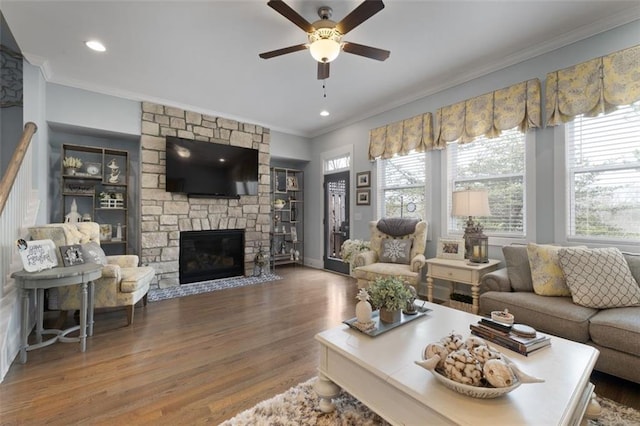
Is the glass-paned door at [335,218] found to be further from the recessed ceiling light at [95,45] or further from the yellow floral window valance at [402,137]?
the recessed ceiling light at [95,45]

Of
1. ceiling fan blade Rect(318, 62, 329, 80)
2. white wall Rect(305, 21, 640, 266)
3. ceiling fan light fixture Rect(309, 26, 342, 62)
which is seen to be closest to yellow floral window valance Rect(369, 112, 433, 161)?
white wall Rect(305, 21, 640, 266)

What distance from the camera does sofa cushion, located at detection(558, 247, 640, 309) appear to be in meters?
2.06

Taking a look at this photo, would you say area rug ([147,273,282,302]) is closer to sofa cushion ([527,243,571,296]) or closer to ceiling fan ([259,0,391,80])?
ceiling fan ([259,0,391,80])

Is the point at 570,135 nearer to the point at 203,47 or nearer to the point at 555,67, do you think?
the point at 555,67

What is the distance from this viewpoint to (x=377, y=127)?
4652 mm

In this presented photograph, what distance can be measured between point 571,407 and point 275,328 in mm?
2334

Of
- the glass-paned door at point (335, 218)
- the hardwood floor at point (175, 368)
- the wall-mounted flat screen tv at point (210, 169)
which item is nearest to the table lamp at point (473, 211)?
the hardwood floor at point (175, 368)

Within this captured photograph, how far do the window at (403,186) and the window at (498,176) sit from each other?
0.50 meters

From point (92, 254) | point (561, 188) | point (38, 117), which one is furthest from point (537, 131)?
point (38, 117)

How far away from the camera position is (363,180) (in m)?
4.93

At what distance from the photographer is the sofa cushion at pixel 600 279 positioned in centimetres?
206

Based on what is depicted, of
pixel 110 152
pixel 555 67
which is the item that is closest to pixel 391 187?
pixel 555 67

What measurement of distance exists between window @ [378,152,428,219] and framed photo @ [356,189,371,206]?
0.73ft

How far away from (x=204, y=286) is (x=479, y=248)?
3.95m
